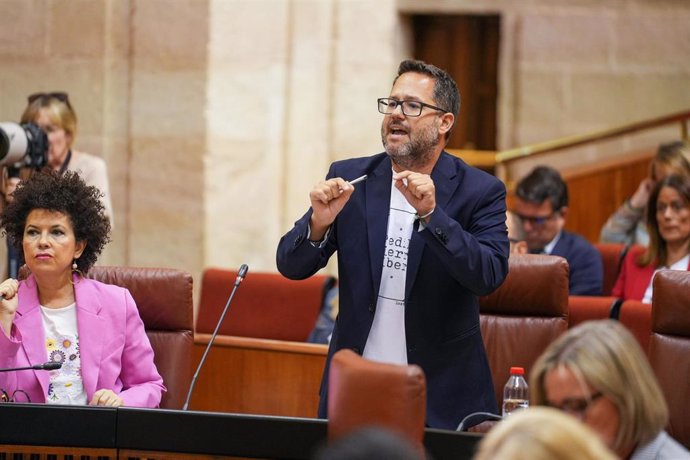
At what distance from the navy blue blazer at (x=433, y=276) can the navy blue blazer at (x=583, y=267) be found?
1946 mm

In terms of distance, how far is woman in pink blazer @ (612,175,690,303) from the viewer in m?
4.67

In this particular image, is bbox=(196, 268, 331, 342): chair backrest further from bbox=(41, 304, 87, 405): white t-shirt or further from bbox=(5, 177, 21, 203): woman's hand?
bbox=(41, 304, 87, 405): white t-shirt

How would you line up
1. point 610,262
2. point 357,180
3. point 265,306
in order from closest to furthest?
point 357,180
point 265,306
point 610,262

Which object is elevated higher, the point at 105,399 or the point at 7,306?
the point at 7,306

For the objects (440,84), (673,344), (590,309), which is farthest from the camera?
(590,309)

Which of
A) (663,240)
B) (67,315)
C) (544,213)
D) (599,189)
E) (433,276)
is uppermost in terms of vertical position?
(599,189)

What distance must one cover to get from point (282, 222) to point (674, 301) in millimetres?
3253

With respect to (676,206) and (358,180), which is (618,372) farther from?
(676,206)

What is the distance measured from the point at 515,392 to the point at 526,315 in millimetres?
333

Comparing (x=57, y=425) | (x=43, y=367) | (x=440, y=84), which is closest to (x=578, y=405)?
(x=57, y=425)

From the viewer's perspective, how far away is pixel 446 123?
10.2 feet

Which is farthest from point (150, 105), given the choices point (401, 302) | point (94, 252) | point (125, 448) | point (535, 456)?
point (535, 456)

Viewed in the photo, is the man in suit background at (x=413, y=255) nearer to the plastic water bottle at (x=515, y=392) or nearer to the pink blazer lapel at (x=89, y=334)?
the plastic water bottle at (x=515, y=392)

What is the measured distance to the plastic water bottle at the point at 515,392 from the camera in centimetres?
344
